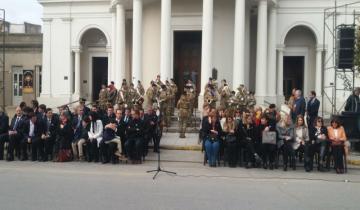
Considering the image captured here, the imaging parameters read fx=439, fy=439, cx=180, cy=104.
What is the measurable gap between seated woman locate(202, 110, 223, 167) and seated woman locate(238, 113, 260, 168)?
0.66 m

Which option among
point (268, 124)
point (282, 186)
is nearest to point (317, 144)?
point (268, 124)

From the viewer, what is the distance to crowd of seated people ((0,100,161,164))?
1305 cm

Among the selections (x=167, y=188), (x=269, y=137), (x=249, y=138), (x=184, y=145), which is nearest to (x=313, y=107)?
(x=269, y=137)

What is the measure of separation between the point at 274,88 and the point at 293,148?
42.3 feet

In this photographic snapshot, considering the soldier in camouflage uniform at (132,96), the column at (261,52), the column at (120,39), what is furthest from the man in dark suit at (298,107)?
the column at (120,39)

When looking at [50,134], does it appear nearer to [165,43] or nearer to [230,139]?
[230,139]

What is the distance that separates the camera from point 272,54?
962 inches

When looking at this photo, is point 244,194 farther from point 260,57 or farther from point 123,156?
point 260,57

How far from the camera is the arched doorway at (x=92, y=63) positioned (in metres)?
30.1

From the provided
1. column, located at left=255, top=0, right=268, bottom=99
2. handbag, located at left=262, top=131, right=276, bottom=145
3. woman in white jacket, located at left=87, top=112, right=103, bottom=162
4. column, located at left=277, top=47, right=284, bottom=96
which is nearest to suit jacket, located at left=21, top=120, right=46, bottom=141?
woman in white jacket, located at left=87, top=112, right=103, bottom=162

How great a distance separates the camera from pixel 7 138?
44.9 ft

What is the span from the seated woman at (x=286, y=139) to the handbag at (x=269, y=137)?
301 millimetres

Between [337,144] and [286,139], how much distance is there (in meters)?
1.39

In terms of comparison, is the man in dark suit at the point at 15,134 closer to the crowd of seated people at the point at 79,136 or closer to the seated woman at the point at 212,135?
the crowd of seated people at the point at 79,136
